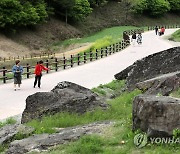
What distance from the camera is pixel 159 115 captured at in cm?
849

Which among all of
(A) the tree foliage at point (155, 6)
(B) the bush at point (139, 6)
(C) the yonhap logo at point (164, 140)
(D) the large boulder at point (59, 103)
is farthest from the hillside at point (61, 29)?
(C) the yonhap logo at point (164, 140)

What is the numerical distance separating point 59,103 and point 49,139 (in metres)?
2.95

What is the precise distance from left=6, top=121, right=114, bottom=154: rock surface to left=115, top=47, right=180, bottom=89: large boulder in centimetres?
578

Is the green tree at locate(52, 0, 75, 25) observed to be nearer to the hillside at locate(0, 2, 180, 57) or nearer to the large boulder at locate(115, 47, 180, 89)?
the hillside at locate(0, 2, 180, 57)

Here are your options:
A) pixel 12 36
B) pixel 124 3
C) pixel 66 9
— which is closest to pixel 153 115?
pixel 12 36

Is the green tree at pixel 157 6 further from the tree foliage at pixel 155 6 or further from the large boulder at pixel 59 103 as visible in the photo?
the large boulder at pixel 59 103

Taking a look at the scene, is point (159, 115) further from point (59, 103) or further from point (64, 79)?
point (64, 79)

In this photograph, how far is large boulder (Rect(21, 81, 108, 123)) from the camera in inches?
480

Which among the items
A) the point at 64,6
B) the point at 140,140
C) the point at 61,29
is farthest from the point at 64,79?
the point at 64,6

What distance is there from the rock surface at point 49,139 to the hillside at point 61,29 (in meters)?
44.6

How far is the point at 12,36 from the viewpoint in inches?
2463

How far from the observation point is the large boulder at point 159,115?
8.41 meters

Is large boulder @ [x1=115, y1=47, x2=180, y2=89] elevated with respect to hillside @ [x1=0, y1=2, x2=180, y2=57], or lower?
elevated

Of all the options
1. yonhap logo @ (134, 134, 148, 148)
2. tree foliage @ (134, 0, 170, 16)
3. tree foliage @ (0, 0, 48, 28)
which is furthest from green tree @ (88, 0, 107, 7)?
yonhap logo @ (134, 134, 148, 148)
